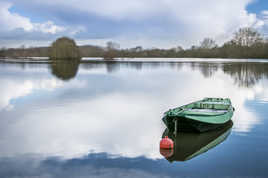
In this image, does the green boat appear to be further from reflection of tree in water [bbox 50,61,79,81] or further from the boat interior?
reflection of tree in water [bbox 50,61,79,81]

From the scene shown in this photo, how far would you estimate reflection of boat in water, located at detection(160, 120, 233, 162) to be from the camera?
8930 mm

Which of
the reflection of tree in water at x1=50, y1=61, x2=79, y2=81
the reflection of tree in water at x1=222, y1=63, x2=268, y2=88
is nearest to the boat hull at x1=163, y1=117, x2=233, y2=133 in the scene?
the reflection of tree in water at x1=222, y1=63, x2=268, y2=88

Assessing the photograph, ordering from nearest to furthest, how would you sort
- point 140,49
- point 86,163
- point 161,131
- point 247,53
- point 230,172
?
1. point 230,172
2. point 86,163
3. point 161,131
4. point 247,53
5. point 140,49

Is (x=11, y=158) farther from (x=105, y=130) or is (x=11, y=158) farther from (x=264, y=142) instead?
(x=264, y=142)

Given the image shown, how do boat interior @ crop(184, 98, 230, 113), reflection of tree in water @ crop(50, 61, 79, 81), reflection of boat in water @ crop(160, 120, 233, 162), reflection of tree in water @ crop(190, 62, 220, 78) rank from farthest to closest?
1. reflection of tree in water @ crop(190, 62, 220, 78)
2. reflection of tree in water @ crop(50, 61, 79, 81)
3. boat interior @ crop(184, 98, 230, 113)
4. reflection of boat in water @ crop(160, 120, 233, 162)

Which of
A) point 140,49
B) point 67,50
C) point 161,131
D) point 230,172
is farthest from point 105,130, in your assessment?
point 140,49

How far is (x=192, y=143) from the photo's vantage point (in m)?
10.0

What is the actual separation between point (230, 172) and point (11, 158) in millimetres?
6252

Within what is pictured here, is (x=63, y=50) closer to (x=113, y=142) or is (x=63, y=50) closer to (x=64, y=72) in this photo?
(x=64, y=72)

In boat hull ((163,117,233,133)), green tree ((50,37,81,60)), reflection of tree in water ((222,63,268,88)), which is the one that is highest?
green tree ((50,37,81,60))

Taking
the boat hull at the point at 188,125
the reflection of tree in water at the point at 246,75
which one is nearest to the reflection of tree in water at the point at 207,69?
the reflection of tree in water at the point at 246,75

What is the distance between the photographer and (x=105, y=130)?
38.1ft

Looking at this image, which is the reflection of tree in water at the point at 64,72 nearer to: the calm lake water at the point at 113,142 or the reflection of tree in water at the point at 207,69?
the reflection of tree in water at the point at 207,69

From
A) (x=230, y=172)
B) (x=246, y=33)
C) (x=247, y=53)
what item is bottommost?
(x=230, y=172)
